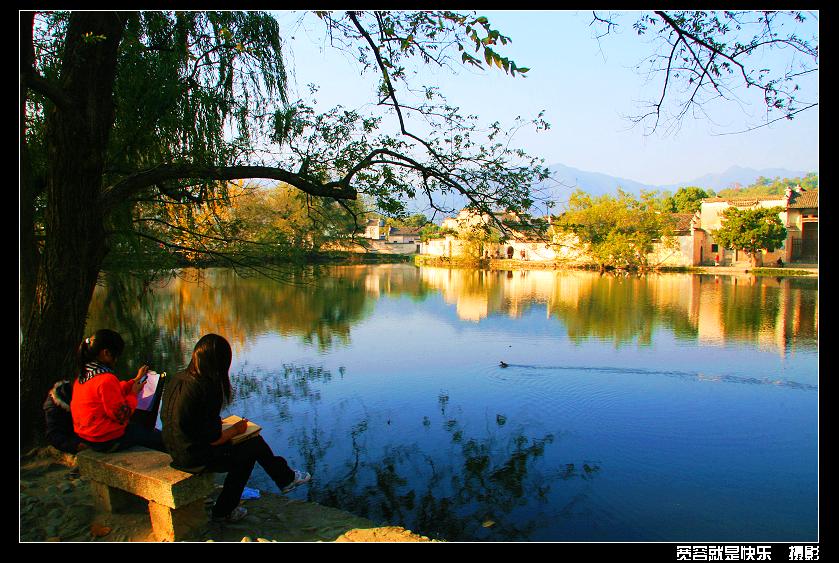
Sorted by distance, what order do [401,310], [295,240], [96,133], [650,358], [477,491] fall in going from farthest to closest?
1. [401,310]
2. [650,358]
3. [295,240]
4. [477,491]
5. [96,133]

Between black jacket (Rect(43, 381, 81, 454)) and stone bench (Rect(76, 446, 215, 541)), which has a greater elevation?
black jacket (Rect(43, 381, 81, 454))

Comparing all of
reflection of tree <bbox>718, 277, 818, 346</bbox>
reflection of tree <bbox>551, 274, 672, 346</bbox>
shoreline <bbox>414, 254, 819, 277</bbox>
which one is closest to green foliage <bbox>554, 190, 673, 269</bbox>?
shoreline <bbox>414, 254, 819, 277</bbox>

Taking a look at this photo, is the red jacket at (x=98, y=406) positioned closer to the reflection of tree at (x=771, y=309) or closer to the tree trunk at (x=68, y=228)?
the tree trunk at (x=68, y=228)

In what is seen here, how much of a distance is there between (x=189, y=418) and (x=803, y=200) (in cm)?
3454

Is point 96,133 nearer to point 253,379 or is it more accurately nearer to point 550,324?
point 253,379

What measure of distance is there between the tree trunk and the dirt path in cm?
37

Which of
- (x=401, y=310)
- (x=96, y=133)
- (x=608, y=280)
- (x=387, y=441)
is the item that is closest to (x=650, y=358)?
(x=387, y=441)

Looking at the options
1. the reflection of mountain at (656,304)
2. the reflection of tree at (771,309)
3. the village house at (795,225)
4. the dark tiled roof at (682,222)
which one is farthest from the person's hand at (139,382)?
the dark tiled roof at (682,222)

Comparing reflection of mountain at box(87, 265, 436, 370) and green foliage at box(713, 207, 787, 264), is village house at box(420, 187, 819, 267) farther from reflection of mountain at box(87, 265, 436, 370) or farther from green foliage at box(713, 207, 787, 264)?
reflection of mountain at box(87, 265, 436, 370)

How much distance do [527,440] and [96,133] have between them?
4.41 meters

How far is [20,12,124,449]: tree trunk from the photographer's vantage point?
3619mm

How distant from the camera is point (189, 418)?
2.70m

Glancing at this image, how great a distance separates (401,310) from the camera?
50.9 feet
